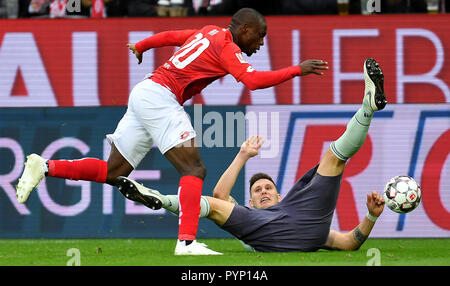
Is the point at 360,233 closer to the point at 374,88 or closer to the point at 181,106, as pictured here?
the point at 374,88

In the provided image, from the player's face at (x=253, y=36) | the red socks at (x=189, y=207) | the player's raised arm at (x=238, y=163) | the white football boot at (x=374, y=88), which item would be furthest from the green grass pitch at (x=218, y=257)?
the player's face at (x=253, y=36)

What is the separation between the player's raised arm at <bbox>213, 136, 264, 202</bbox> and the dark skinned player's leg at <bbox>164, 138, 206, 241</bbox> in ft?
2.06

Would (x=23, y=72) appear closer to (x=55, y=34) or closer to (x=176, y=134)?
(x=55, y=34)

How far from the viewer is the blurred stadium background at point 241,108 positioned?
10.4 m

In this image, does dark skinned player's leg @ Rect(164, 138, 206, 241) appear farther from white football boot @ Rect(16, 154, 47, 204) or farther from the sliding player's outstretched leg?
white football boot @ Rect(16, 154, 47, 204)

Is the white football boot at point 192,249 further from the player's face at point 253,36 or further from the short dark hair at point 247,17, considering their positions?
the short dark hair at point 247,17

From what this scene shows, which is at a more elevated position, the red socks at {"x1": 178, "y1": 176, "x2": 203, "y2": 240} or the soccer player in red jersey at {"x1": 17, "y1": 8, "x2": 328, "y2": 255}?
the soccer player in red jersey at {"x1": 17, "y1": 8, "x2": 328, "y2": 255}

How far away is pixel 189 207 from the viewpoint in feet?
22.0

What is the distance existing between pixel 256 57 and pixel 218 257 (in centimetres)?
445

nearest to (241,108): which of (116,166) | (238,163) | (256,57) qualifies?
(256,57)

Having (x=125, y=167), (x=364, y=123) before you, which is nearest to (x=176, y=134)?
(x=125, y=167)

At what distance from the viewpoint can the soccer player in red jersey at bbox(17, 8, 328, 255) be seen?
6.75 m

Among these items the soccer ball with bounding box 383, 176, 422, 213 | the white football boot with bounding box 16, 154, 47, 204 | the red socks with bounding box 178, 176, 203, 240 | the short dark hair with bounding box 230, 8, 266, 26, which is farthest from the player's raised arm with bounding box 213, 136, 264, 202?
the white football boot with bounding box 16, 154, 47, 204

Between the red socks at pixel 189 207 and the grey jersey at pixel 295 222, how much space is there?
0.48 meters
